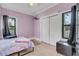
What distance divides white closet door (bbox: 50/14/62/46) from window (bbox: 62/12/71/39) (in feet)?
0.19

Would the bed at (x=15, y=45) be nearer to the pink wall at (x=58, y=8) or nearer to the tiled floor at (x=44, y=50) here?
the tiled floor at (x=44, y=50)

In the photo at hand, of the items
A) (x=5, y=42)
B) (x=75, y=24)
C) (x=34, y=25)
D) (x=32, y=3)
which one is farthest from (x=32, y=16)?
(x=75, y=24)

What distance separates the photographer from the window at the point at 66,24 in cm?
165

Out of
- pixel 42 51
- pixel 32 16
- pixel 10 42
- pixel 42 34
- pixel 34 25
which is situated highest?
pixel 32 16

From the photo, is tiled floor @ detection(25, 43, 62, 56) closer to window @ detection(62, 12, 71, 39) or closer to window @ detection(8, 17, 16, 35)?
window @ detection(62, 12, 71, 39)

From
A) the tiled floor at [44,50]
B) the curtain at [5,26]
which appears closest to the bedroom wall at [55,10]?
the tiled floor at [44,50]

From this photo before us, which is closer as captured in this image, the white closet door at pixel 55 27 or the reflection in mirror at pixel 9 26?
the reflection in mirror at pixel 9 26

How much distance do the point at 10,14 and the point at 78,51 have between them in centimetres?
145

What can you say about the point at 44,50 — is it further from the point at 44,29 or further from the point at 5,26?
Result: the point at 5,26

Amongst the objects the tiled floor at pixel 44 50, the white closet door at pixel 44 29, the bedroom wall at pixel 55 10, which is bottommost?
the tiled floor at pixel 44 50

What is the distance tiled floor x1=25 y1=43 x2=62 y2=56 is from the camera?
1.61m

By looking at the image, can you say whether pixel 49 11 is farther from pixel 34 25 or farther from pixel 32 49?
pixel 32 49

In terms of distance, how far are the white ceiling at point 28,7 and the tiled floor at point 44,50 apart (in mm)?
709

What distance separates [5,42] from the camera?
1.59 meters
